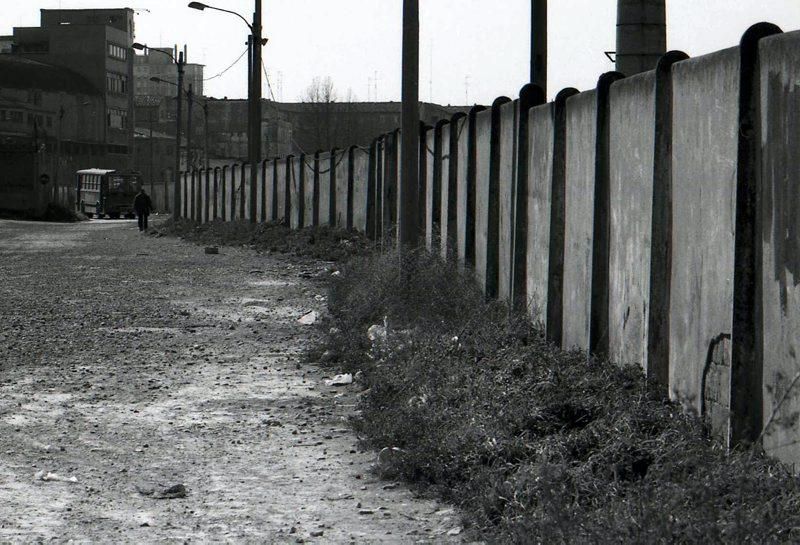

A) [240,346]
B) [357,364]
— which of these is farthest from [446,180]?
[357,364]

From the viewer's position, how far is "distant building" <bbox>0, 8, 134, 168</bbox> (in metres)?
104

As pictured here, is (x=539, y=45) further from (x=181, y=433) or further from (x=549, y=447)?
(x=549, y=447)

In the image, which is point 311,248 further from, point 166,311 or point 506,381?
point 506,381

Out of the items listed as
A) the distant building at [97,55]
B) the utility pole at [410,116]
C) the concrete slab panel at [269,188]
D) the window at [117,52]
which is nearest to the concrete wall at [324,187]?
the concrete slab panel at [269,188]

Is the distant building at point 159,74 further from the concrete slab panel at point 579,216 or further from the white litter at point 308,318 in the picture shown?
the concrete slab panel at point 579,216

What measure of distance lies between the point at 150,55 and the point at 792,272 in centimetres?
15328

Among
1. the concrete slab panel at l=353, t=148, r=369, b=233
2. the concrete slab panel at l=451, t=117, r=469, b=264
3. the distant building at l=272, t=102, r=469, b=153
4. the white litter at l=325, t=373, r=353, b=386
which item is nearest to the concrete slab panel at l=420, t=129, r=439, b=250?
the concrete slab panel at l=451, t=117, r=469, b=264

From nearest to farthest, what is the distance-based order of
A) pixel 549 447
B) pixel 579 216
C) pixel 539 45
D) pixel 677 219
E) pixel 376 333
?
pixel 549 447, pixel 677 219, pixel 579 216, pixel 376 333, pixel 539 45

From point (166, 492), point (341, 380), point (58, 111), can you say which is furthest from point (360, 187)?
point (58, 111)

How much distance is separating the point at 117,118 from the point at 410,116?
98.6 m

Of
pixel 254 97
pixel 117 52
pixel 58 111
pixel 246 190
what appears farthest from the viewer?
pixel 117 52

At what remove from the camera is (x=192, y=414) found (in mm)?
8156

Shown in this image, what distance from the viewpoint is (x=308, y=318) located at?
13.1 m

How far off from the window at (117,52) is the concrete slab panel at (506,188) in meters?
98.3
